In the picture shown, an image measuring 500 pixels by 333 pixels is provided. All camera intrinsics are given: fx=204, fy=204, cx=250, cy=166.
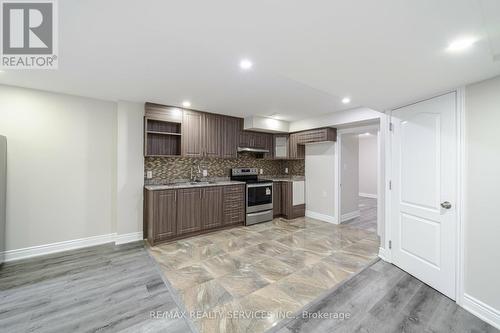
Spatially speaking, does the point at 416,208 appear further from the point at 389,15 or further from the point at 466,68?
the point at 389,15

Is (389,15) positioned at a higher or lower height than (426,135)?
higher

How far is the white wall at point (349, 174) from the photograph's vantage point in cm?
492

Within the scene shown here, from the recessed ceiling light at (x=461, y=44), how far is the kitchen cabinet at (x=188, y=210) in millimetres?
3642

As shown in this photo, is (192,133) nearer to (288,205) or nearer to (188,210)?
(188,210)

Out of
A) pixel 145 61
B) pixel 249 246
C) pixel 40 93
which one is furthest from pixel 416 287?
pixel 40 93

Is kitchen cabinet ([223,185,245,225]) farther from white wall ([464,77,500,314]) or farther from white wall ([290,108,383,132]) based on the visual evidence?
white wall ([464,77,500,314])

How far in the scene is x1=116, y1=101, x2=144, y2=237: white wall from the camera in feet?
11.7

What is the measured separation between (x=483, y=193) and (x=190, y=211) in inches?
150

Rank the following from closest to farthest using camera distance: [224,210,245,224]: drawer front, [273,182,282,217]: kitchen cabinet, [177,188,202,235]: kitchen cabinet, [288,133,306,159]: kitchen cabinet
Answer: [177,188,202,235]: kitchen cabinet
[224,210,245,224]: drawer front
[273,182,282,217]: kitchen cabinet
[288,133,306,159]: kitchen cabinet

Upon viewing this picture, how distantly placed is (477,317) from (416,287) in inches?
19.1

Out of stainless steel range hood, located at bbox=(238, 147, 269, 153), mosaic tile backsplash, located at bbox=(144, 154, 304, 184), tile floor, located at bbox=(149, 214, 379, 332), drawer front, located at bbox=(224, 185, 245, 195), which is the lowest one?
tile floor, located at bbox=(149, 214, 379, 332)

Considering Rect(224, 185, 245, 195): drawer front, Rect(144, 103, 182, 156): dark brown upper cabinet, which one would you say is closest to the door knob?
Rect(224, 185, 245, 195): drawer front

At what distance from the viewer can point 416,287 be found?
232 cm

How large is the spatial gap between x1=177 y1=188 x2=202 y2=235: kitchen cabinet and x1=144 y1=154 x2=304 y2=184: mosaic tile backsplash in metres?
0.65
